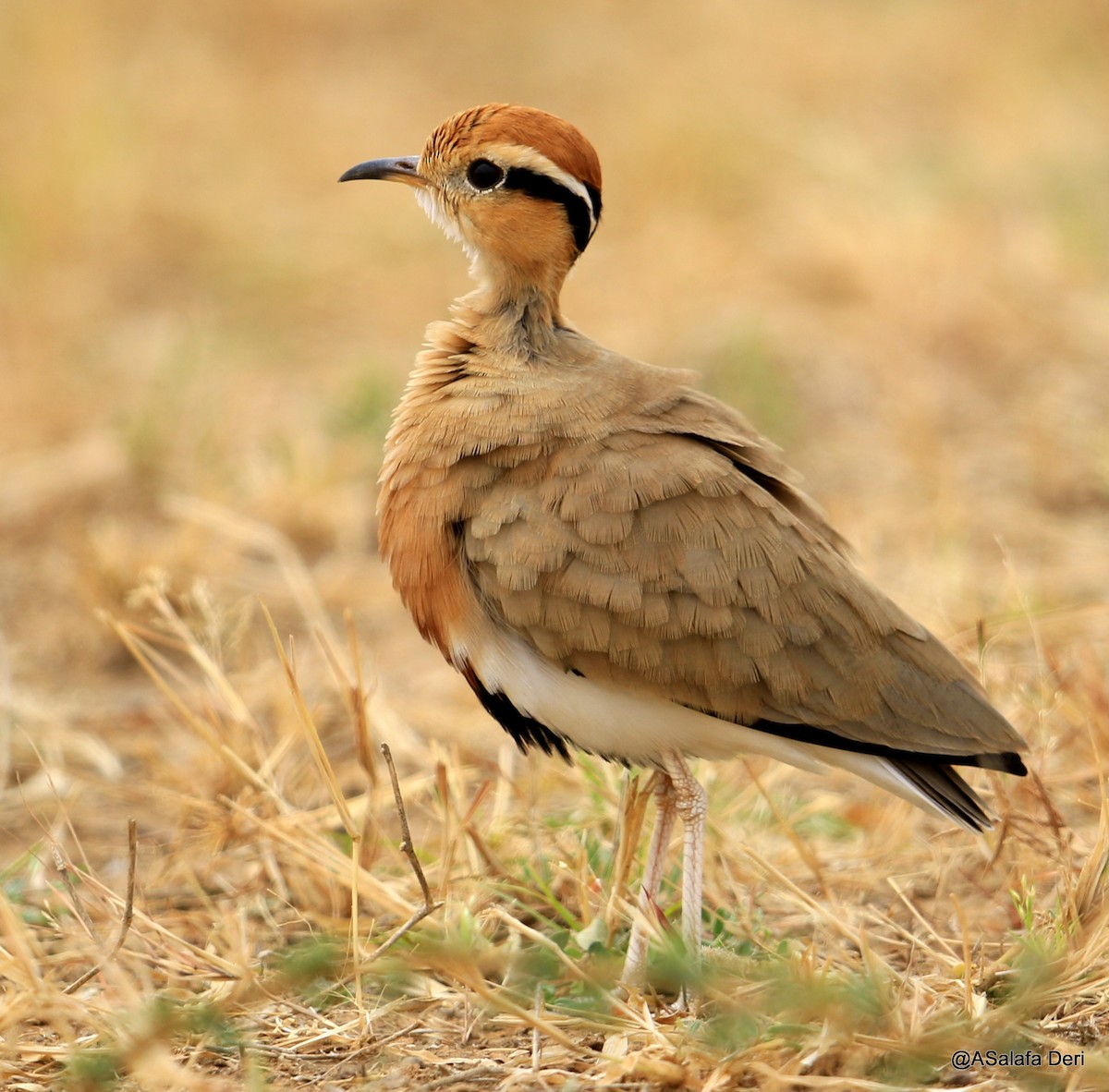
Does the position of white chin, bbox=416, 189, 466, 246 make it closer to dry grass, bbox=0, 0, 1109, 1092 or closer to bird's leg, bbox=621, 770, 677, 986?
dry grass, bbox=0, 0, 1109, 1092

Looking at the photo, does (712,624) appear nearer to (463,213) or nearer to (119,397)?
(463,213)

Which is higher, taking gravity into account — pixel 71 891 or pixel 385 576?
pixel 385 576

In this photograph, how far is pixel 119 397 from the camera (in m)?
6.97

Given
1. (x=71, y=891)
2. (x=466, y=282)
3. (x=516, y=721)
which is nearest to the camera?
(x=71, y=891)

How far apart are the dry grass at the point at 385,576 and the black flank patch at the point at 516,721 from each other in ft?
0.86

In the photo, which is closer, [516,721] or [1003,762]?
[1003,762]

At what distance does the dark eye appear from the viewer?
3631 millimetres

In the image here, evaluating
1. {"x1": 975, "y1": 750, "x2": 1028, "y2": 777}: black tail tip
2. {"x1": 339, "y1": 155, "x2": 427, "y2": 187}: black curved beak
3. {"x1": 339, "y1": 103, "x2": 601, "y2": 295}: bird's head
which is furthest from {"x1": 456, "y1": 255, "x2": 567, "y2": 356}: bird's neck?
{"x1": 975, "y1": 750, "x2": 1028, "y2": 777}: black tail tip

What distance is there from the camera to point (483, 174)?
143 inches

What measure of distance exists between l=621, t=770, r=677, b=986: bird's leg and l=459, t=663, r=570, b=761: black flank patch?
0.27 metres

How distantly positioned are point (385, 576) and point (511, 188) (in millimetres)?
2341

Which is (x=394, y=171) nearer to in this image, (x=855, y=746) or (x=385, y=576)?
(x=855, y=746)

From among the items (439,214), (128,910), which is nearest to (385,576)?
(439,214)

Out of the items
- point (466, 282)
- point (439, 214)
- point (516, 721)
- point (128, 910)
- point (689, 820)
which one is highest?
point (466, 282)
